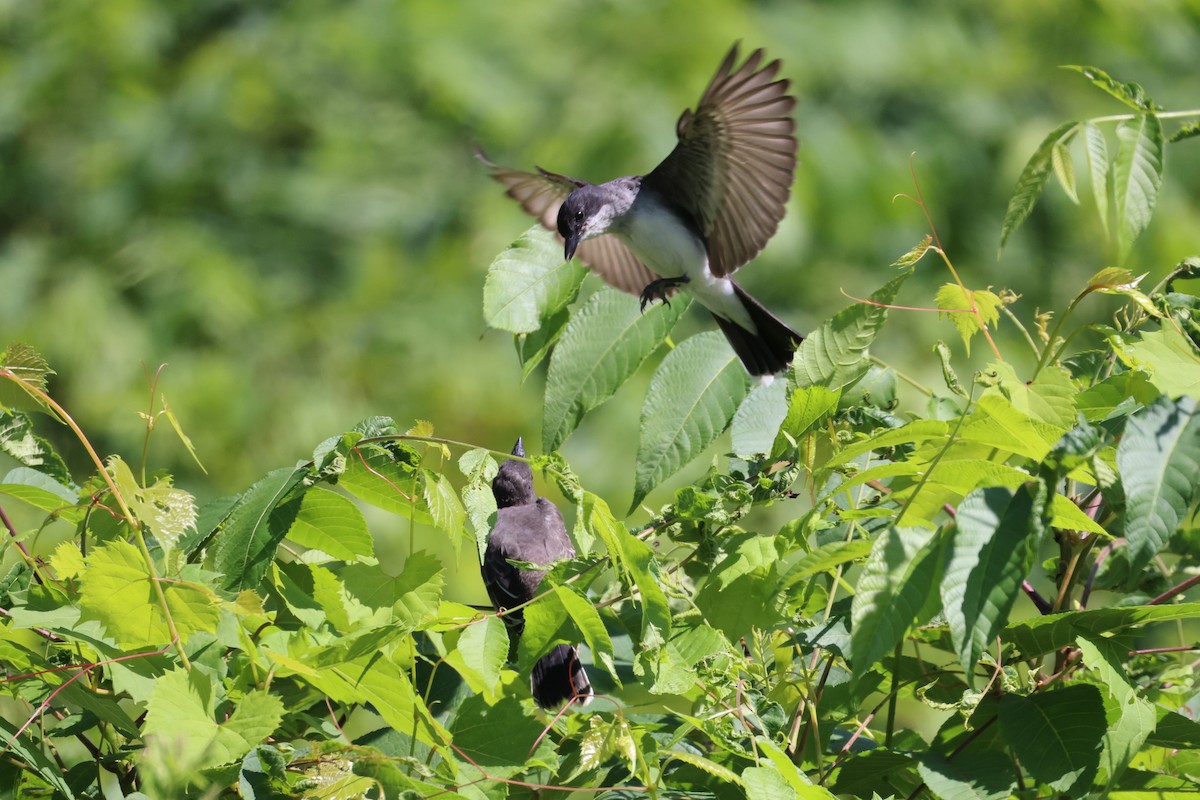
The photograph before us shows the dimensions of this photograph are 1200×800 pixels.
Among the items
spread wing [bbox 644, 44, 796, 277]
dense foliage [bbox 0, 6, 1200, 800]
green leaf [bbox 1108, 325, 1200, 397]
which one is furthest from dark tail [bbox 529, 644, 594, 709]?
green leaf [bbox 1108, 325, 1200, 397]

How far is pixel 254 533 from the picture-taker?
1.20m

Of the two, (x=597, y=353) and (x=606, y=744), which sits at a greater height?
(x=597, y=353)

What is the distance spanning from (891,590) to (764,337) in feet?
5.32

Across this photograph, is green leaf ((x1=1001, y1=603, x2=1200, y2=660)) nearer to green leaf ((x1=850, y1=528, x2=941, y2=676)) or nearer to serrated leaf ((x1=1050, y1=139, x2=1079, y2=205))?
green leaf ((x1=850, y1=528, x2=941, y2=676))

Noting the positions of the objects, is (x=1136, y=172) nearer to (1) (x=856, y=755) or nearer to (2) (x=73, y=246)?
(1) (x=856, y=755)

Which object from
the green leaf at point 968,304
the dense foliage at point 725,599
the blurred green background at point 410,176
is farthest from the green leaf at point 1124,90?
the blurred green background at point 410,176

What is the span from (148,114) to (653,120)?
115 inches

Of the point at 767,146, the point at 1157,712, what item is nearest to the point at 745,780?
the point at 1157,712

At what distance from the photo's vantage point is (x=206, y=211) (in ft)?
22.8

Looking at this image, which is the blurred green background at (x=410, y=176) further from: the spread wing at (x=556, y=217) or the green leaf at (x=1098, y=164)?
the green leaf at (x=1098, y=164)

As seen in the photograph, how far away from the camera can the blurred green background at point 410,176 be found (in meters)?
6.20

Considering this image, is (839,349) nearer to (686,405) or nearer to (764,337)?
(686,405)

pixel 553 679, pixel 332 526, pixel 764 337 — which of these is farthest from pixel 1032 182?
pixel 764 337

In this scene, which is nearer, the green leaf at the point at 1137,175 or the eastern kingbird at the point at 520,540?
the green leaf at the point at 1137,175
